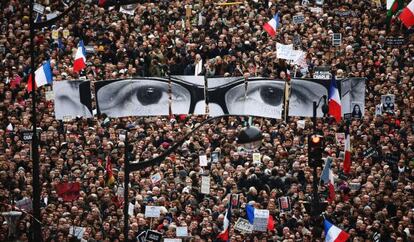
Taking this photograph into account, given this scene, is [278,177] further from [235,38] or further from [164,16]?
[164,16]

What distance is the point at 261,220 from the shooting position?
28.0 meters

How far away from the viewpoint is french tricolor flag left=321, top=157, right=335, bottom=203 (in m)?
28.8

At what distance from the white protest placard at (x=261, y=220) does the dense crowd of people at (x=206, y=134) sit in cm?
20

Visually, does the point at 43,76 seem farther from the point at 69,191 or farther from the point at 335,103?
the point at 335,103

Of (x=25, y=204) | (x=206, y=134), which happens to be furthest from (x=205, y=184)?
(x=25, y=204)

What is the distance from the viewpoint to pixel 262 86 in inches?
1350

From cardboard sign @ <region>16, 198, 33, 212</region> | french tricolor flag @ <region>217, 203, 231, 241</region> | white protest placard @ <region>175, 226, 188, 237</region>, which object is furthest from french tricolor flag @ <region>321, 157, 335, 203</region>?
cardboard sign @ <region>16, 198, 33, 212</region>

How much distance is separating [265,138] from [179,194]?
3.61 meters

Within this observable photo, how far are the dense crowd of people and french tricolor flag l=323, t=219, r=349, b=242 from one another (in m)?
0.38

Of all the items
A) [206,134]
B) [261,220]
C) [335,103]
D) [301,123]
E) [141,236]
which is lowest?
[141,236]

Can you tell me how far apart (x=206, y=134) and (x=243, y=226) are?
5380 millimetres

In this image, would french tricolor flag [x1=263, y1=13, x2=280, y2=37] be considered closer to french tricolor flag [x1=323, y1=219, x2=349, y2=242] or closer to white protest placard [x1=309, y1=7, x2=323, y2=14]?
white protest placard [x1=309, y1=7, x2=323, y2=14]

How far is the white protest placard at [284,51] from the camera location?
1407 inches

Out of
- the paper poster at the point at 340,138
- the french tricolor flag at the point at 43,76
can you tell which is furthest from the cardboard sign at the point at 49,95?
the paper poster at the point at 340,138
